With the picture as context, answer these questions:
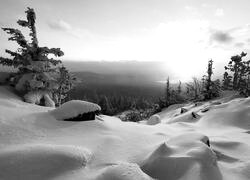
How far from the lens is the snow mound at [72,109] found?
9.22 metres

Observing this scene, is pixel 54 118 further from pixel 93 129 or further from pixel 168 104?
pixel 168 104

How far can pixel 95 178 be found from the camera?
4527 millimetres

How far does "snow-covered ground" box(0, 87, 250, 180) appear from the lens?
15.5 ft

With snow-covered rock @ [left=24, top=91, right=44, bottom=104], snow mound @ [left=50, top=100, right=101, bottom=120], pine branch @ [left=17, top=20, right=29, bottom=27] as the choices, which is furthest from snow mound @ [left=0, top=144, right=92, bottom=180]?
pine branch @ [left=17, top=20, right=29, bottom=27]

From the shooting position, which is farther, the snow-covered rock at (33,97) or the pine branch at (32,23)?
the pine branch at (32,23)

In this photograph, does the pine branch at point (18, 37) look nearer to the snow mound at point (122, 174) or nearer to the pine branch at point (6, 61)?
the pine branch at point (6, 61)

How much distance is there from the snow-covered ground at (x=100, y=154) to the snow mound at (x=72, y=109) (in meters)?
0.39

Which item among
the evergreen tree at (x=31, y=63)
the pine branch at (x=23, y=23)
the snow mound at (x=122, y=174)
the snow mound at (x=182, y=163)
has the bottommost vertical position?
the snow mound at (x=182, y=163)

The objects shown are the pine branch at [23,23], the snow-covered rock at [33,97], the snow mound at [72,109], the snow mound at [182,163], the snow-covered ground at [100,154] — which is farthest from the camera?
the pine branch at [23,23]

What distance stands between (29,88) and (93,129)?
6.57 m

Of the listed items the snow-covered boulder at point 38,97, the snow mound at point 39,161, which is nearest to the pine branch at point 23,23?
the snow-covered boulder at point 38,97

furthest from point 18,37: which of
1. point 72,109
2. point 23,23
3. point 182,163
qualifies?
point 182,163

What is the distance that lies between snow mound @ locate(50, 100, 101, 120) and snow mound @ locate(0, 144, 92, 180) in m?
3.77

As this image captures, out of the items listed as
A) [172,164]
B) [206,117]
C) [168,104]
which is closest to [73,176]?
[172,164]
